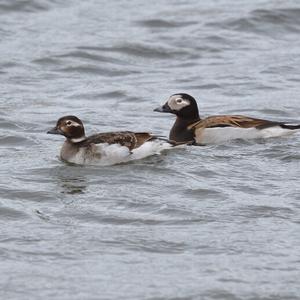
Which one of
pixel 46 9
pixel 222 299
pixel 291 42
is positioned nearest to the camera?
pixel 222 299

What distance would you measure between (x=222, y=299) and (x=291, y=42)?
14.3 metres

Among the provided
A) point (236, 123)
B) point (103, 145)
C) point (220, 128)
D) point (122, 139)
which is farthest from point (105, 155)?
point (236, 123)

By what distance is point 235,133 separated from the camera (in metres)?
16.0

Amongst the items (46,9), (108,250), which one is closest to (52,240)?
(108,250)

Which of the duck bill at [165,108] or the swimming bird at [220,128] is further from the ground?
the duck bill at [165,108]

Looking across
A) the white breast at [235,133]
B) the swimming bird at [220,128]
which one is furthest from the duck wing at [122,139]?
the white breast at [235,133]

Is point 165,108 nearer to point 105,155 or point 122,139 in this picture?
point 122,139

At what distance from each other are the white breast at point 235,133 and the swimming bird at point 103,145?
1.22 m

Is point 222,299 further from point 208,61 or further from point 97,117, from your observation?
point 208,61

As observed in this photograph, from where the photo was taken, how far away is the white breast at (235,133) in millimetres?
15898

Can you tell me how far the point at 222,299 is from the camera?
9.66m

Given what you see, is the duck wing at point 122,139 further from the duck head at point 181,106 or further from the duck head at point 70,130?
the duck head at point 181,106

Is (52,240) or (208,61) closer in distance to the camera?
(52,240)

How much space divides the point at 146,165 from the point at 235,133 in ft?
6.28
